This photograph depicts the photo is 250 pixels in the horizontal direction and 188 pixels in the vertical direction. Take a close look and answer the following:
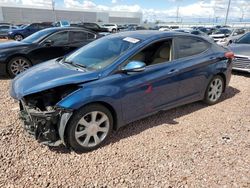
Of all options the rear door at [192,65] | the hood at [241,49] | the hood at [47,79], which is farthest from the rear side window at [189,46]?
the hood at [241,49]

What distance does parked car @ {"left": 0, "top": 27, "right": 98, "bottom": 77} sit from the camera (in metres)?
6.56

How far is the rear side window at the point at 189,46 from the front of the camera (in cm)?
417

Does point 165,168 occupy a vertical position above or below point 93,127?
below

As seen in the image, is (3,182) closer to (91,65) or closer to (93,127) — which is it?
(93,127)

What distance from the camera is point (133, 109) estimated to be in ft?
11.7

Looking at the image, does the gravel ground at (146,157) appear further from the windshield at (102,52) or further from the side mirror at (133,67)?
the windshield at (102,52)

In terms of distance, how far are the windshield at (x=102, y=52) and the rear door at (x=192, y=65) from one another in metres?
0.92

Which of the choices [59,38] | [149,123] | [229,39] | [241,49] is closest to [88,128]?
[149,123]

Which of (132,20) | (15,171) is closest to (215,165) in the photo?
(15,171)

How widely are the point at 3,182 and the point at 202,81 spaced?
3.59 metres

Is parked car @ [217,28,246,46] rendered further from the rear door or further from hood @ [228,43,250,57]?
the rear door

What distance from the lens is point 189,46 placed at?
439 cm

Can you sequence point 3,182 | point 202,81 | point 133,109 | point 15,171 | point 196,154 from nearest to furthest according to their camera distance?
point 3,182 < point 15,171 < point 196,154 < point 133,109 < point 202,81

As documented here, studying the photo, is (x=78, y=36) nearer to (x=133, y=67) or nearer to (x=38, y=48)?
(x=38, y=48)
